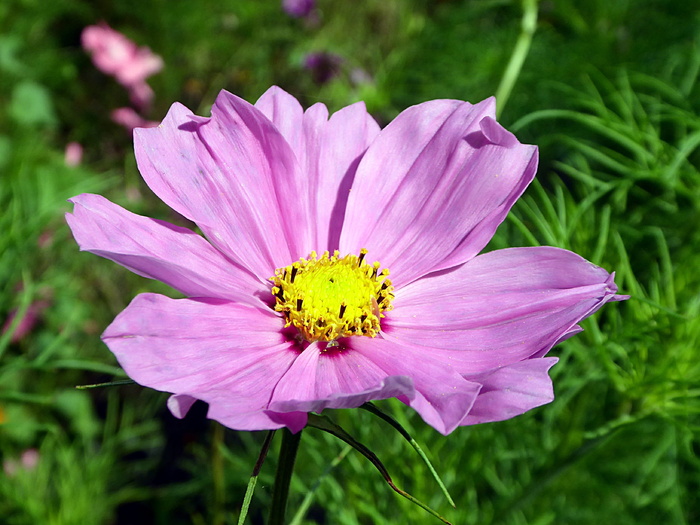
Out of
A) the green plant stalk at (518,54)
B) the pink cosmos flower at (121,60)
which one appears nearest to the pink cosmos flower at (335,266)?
the green plant stalk at (518,54)

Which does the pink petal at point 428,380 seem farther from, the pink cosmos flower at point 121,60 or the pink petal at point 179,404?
the pink cosmos flower at point 121,60

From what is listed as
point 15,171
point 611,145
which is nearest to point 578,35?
point 611,145

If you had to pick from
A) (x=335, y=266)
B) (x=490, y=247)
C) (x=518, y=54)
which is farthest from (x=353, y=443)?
(x=518, y=54)

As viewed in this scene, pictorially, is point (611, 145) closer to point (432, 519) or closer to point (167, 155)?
point (432, 519)

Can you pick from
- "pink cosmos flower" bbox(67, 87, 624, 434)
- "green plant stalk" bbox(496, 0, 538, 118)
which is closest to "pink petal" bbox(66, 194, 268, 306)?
"pink cosmos flower" bbox(67, 87, 624, 434)

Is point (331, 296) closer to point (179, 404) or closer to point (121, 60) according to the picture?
point (179, 404)

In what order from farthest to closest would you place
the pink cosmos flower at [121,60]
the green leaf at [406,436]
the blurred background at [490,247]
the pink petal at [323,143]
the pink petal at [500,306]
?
the pink cosmos flower at [121,60], the blurred background at [490,247], the pink petal at [323,143], the pink petal at [500,306], the green leaf at [406,436]
